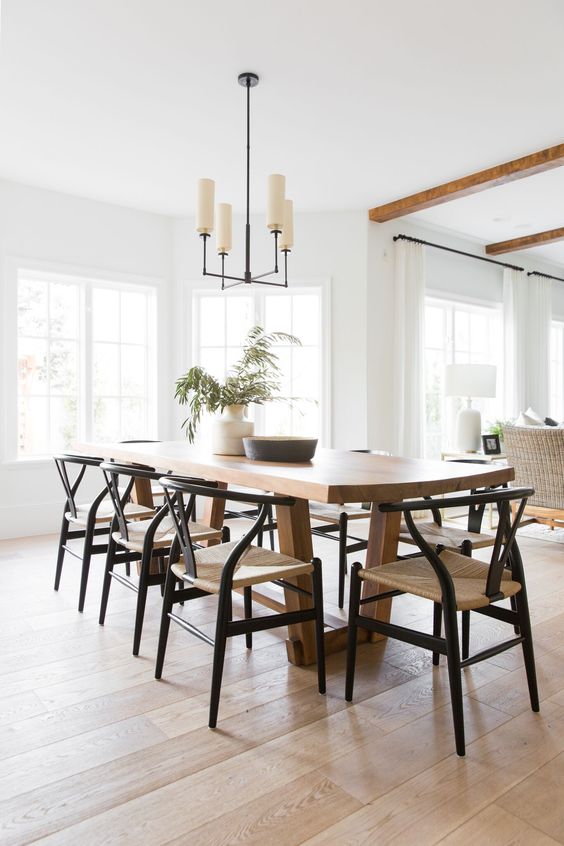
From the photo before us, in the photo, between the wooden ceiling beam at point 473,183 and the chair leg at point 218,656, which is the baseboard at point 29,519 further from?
the wooden ceiling beam at point 473,183

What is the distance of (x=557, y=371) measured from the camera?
307 inches

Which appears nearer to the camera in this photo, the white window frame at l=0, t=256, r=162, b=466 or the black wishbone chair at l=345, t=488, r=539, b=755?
the black wishbone chair at l=345, t=488, r=539, b=755

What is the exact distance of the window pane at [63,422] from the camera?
4.92 m

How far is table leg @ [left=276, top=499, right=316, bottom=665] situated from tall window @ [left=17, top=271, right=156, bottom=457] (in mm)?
2783

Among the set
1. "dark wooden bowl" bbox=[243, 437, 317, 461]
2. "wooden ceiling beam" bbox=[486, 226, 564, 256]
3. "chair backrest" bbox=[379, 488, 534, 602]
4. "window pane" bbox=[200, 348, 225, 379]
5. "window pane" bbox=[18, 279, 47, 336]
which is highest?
"wooden ceiling beam" bbox=[486, 226, 564, 256]

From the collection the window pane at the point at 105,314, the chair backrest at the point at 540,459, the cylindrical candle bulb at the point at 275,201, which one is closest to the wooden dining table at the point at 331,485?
the cylindrical candle bulb at the point at 275,201

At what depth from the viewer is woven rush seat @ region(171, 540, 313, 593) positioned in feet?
6.31

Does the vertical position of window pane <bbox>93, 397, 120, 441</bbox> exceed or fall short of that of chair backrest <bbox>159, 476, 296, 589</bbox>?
it exceeds it

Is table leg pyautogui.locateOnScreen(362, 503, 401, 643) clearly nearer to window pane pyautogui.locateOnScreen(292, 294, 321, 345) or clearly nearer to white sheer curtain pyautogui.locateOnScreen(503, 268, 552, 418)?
window pane pyautogui.locateOnScreen(292, 294, 321, 345)

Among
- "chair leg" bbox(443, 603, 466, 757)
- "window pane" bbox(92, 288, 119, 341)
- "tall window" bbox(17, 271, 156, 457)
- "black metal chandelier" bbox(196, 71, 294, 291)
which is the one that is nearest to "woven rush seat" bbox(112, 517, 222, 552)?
"chair leg" bbox(443, 603, 466, 757)

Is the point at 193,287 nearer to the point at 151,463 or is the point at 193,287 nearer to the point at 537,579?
the point at 151,463

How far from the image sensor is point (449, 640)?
5.58 feet

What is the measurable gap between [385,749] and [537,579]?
Answer: 2.13m

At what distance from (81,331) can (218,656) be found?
384cm
